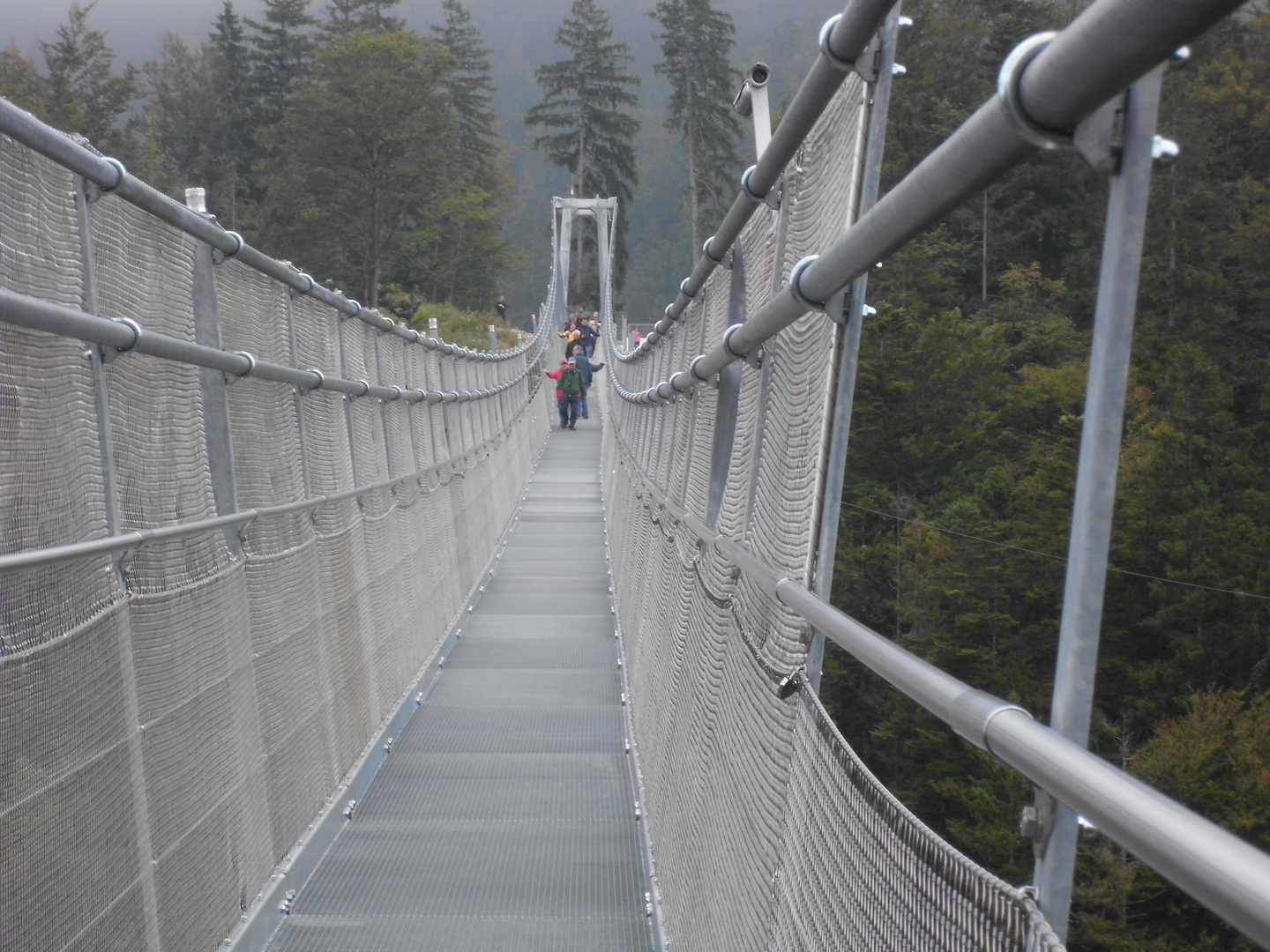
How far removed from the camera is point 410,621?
7250 mm

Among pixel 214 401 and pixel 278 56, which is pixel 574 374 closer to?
pixel 214 401

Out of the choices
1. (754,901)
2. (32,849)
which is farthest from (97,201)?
(754,901)

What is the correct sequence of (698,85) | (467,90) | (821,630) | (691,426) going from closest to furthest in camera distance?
1. (821,630)
2. (691,426)
3. (698,85)
4. (467,90)

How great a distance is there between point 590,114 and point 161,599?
7488cm

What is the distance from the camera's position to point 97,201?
3131 millimetres

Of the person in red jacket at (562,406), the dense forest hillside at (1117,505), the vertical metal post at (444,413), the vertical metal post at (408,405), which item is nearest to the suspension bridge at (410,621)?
the vertical metal post at (408,405)

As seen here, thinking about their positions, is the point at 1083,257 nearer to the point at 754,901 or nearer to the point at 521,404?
the point at 521,404

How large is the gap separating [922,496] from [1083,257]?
10.6 m

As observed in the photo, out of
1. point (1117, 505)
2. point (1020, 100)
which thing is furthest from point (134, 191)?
point (1117, 505)

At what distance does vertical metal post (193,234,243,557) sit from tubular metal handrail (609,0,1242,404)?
2.59 m

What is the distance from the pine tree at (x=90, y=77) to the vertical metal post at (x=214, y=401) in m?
52.2

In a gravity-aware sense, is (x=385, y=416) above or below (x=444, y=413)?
above

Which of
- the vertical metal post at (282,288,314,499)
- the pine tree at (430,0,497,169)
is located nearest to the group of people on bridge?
the vertical metal post at (282,288,314,499)

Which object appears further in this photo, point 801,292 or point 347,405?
point 347,405
